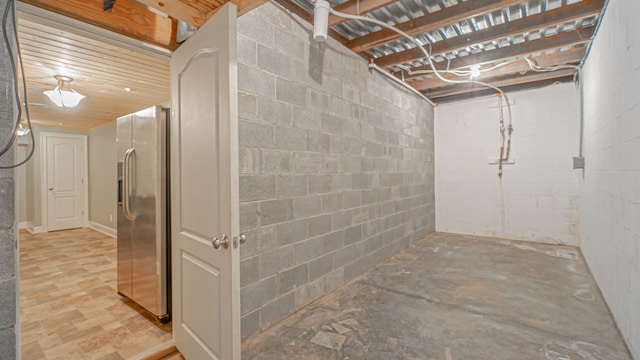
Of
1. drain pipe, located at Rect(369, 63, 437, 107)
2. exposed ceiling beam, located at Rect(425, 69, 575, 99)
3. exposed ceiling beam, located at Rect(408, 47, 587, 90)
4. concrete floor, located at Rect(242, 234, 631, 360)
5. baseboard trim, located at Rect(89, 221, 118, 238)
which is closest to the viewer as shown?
concrete floor, located at Rect(242, 234, 631, 360)

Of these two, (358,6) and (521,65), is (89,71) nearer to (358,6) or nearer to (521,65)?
(358,6)

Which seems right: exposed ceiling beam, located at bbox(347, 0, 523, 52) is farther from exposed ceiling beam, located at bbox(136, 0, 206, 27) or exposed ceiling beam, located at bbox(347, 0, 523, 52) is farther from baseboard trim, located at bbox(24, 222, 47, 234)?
baseboard trim, located at bbox(24, 222, 47, 234)

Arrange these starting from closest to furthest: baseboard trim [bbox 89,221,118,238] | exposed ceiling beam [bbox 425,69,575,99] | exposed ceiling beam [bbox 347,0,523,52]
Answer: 1. exposed ceiling beam [bbox 347,0,523,52]
2. exposed ceiling beam [bbox 425,69,575,99]
3. baseboard trim [bbox 89,221,118,238]

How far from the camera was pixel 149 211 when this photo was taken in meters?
2.49

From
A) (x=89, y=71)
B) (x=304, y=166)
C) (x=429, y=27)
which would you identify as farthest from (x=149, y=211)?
(x=429, y=27)

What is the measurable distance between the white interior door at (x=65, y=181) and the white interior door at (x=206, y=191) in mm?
6351

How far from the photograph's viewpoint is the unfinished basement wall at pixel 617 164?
1.84 meters

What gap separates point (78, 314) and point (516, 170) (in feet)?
20.3

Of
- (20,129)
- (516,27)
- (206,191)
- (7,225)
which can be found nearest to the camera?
(7,225)

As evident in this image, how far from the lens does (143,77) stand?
139 inches

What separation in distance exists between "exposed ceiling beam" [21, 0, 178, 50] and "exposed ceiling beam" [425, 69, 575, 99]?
180 inches

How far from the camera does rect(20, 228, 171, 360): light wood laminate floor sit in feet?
6.91

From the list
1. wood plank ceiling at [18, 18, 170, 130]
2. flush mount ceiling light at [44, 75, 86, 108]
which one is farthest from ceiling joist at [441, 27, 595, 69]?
flush mount ceiling light at [44, 75, 86, 108]

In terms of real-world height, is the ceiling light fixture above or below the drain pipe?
below
